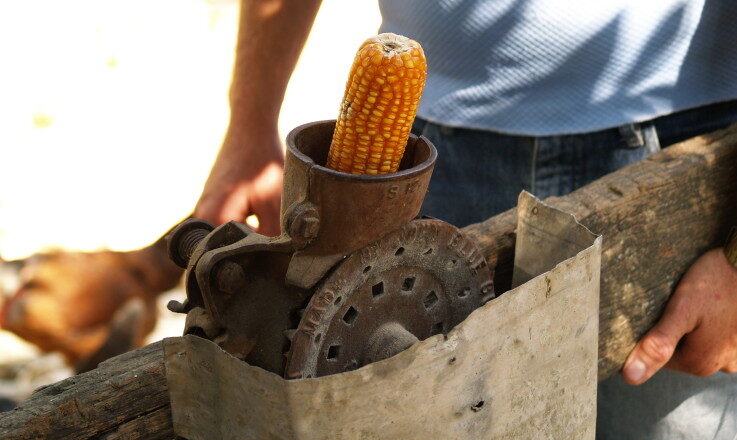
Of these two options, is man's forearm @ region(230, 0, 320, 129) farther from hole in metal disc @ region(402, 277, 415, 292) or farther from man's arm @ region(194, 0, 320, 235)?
hole in metal disc @ region(402, 277, 415, 292)

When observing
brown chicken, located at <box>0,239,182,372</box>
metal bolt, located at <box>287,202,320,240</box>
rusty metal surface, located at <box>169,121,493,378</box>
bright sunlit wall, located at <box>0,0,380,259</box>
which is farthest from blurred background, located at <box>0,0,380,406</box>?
metal bolt, located at <box>287,202,320,240</box>

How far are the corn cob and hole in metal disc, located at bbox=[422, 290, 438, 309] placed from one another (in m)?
0.20

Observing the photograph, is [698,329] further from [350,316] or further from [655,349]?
[350,316]

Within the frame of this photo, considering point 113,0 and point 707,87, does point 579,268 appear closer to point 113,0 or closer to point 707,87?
point 707,87

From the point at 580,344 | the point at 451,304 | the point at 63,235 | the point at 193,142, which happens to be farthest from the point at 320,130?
the point at 193,142

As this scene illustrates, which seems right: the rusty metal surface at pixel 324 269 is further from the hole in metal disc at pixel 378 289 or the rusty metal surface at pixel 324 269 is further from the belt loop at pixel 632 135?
the belt loop at pixel 632 135

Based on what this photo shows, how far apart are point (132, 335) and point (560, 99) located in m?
1.20

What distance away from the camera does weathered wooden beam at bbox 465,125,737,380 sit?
145 centimetres

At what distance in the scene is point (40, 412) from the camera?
39.5 inches

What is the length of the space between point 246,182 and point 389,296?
2.59 feet

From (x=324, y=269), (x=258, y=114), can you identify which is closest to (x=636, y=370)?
(x=324, y=269)

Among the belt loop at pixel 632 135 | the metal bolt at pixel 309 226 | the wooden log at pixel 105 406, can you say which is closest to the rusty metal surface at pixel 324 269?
the metal bolt at pixel 309 226

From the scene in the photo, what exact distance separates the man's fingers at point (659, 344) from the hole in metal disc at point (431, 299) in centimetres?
62

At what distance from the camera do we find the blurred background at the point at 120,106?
4227mm
